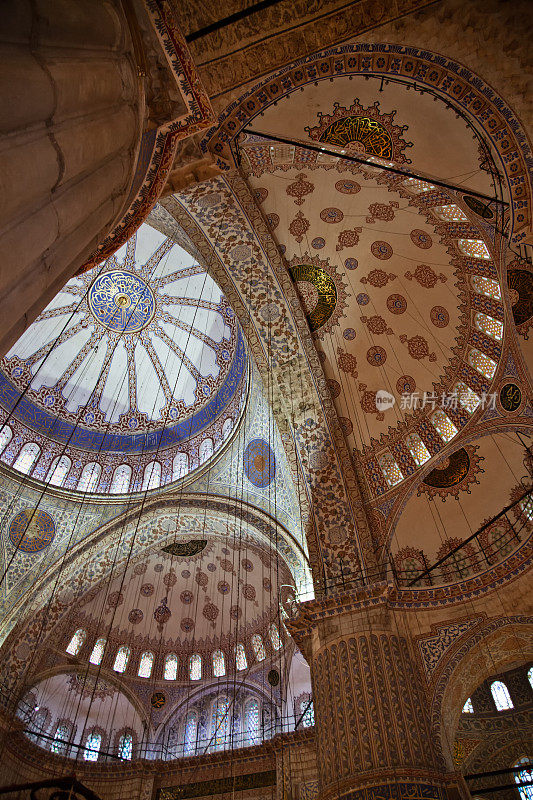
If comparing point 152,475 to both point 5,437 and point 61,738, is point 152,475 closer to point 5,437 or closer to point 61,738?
point 5,437

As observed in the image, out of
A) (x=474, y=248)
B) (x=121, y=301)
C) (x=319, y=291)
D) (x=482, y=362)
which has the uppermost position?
(x=121, y=301)

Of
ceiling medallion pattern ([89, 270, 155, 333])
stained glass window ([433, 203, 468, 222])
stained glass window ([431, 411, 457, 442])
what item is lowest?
stained glass window ([431, 411, 457, 442])

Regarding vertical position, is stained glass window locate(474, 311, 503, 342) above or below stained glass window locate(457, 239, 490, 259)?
below

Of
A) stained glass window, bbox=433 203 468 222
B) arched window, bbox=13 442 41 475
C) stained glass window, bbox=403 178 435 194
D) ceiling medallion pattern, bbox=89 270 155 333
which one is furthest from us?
ceiling medallion pattern, bbox=89 270 155 333

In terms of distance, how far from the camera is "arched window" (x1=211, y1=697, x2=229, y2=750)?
37.7 ft

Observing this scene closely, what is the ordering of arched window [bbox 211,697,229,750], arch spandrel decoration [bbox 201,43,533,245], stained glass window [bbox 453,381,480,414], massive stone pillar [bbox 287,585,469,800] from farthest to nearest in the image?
arched window [bbox 211,697,229,750]
stained glass window [bbox 453,381,480,414]
massive stone pillar [bbox 287,585,469,800]
arch spandrel decoration [bbox 201,43,533,245]

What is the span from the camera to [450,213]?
6.91 metres

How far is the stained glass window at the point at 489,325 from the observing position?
7426 millimetres

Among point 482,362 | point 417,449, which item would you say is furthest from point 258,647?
point 482,362

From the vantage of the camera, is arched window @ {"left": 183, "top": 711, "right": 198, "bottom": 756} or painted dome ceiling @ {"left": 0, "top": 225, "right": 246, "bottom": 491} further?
painted dome ceiling @ {"left": 0, "top": 225, "right": 246, "bottom": 491}

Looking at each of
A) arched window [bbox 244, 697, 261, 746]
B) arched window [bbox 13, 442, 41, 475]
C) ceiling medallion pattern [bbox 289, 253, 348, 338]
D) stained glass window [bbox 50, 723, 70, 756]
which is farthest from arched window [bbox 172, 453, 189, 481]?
stained glass window [bbox 50, 723, 70, 756]

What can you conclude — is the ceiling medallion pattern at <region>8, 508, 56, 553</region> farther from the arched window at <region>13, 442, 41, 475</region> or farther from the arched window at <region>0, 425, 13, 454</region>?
the arched window at <region>0, 425, 13, 454</region>

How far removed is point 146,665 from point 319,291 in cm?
1009

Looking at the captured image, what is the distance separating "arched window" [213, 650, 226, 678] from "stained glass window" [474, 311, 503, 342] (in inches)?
386
